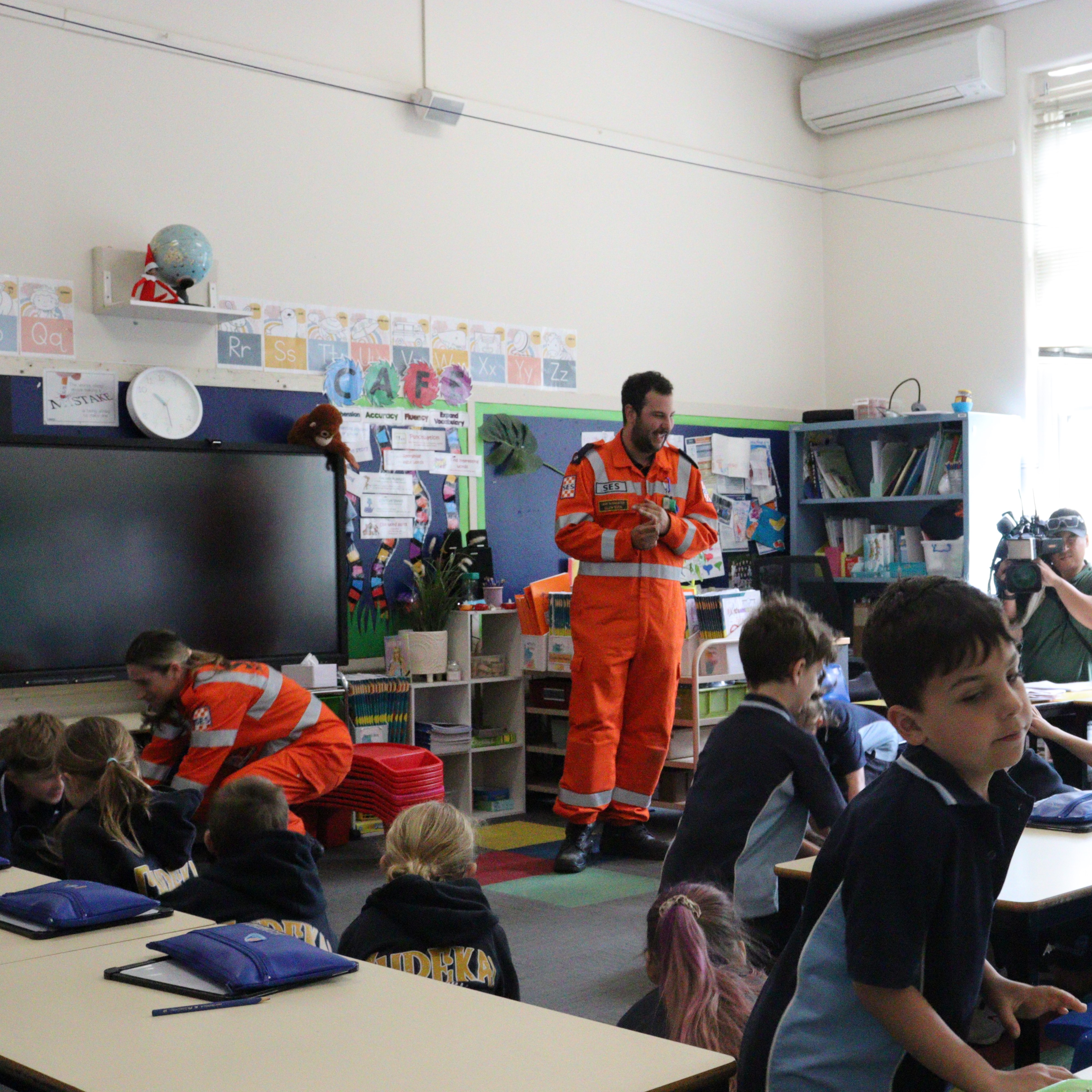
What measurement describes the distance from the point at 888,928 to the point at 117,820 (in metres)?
1.86

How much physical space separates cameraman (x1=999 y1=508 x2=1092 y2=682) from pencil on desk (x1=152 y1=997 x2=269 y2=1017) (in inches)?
162

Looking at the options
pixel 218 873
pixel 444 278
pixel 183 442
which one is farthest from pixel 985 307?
pixel 218 873

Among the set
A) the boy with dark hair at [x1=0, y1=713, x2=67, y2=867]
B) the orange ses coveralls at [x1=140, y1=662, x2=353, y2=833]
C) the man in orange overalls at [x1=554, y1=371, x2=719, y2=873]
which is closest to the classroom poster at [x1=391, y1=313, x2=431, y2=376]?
the man in orange overalls at [x1=554, y1=371, x2=719, y2=873]

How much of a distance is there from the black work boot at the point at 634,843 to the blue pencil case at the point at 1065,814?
247cm

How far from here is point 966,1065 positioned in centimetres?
134

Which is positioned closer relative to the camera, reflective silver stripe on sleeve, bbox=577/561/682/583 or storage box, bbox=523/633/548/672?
reflective silver stripe on sleeve, bbox=577/561/682/583

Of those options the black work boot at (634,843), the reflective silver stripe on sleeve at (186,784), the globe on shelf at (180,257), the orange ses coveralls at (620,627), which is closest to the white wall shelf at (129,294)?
the globe on shelf at (180,257)

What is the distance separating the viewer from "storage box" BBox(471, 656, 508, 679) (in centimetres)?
576

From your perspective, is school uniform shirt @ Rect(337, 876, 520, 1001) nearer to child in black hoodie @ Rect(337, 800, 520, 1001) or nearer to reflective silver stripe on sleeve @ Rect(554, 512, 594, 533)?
child in black hoodie @ Rect(337, 800, 520, 1001)

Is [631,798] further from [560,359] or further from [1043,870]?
[1043,870]

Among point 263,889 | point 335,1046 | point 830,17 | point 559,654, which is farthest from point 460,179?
point 335,1046

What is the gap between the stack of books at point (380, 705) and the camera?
532cm

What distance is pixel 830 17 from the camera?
7090 millimetres

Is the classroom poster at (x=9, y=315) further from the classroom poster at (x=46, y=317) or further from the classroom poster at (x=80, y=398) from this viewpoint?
the classroom poster at (x=80, y=398)
